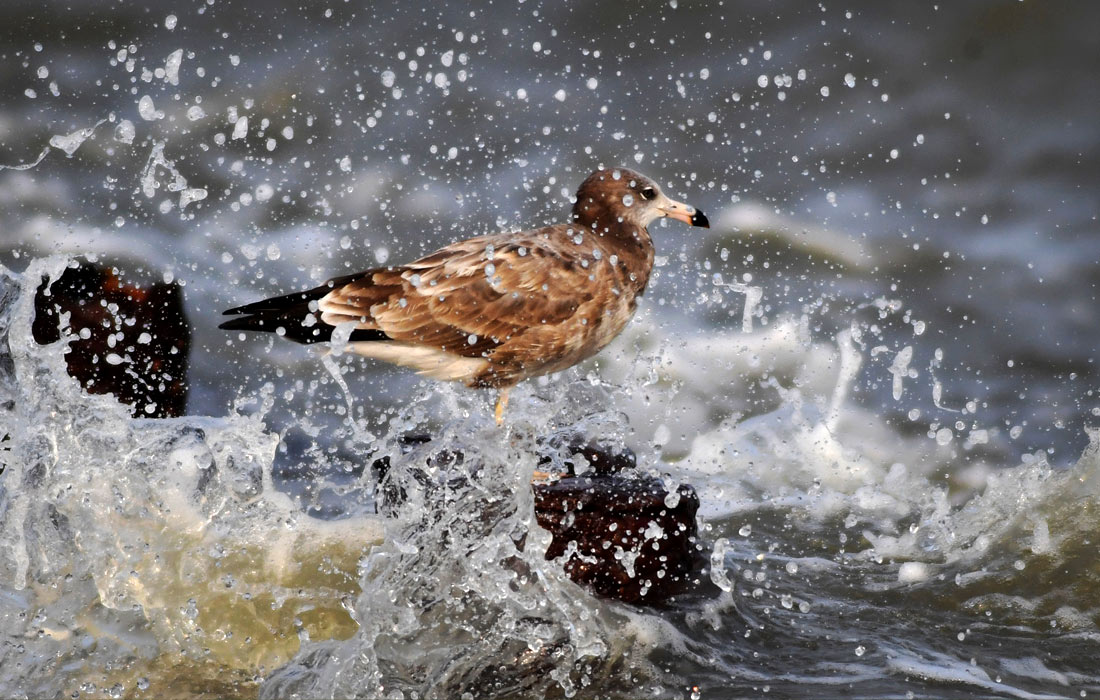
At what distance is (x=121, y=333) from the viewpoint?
692 cm

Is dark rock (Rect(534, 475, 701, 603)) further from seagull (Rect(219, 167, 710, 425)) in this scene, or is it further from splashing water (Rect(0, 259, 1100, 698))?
seagull (Rect(219, 167, 710, 425))

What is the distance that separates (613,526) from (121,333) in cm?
355

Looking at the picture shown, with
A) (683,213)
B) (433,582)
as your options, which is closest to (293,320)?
(433,582)

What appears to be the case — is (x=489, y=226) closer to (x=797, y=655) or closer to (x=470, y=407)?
(x=470, y=407)

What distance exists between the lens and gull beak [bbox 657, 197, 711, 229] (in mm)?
5242

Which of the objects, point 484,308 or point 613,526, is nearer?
point 613,526

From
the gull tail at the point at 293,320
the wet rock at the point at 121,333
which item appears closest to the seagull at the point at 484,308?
the gull tail at the point at 293,320

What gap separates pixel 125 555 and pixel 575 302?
6.38 ft

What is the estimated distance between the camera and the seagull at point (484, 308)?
479 cm

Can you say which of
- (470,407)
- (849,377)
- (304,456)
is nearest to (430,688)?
(470,407)

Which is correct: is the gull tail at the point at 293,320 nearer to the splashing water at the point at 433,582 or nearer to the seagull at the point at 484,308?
the seagull at the point at 484,308

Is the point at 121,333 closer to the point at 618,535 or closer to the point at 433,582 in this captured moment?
the point at 433,582

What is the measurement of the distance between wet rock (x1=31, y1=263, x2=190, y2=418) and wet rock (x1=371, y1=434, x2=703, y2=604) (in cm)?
253

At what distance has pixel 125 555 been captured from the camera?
4621 millimetres
